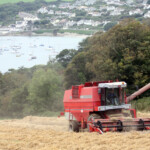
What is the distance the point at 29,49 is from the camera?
83.1m

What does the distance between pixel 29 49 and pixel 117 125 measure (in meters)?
69.5

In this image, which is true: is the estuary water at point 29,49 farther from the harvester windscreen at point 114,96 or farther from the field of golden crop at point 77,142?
the field of golden crop at point 77,142

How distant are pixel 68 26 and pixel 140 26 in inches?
2582

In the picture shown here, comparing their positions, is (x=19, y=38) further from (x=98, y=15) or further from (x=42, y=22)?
(x=98, y=15)

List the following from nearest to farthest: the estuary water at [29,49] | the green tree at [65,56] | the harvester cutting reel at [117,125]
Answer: the harvester cutting reel at [117,125], the green tree at [65,56], the estuary water at [29,49]

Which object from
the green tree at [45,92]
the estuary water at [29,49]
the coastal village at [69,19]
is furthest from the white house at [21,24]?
the green tree at [45,92]

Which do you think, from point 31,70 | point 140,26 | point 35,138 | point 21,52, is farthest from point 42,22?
point 35,138

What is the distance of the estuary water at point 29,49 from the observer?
7152 centimetres

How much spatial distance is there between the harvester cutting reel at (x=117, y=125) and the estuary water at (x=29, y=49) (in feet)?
175

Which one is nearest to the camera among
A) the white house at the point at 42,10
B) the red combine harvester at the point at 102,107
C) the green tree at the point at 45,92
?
the red combine harvester at the point at 102,107

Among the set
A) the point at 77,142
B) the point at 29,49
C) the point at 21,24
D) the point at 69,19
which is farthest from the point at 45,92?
the point at 69,19

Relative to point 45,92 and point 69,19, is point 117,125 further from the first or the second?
point 69,19

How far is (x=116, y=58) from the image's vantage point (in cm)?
3809

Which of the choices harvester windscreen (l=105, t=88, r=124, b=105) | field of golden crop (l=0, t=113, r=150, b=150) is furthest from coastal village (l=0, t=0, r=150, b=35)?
field of golden crop (l=0, t=113, r=150, b=150)
